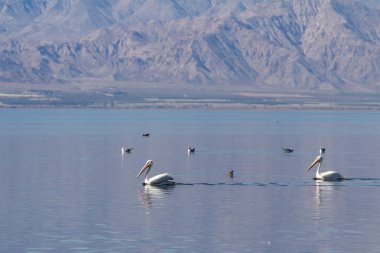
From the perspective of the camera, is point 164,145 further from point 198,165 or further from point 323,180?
point 323,180

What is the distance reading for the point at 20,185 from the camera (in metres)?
74.1

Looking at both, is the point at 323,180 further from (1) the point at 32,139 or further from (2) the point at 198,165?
(1) the point at 32,139

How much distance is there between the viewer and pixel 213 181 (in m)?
78.0

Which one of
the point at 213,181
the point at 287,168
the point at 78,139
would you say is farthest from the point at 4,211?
the point at 78,139

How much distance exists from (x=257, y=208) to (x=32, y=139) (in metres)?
93.3

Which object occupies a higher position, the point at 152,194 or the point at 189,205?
the point at 152,194

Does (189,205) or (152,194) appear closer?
(189,205)

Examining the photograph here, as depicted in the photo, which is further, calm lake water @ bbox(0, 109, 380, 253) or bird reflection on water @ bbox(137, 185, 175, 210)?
bird reflection on water @ bbox(137, 185, 175, 210)

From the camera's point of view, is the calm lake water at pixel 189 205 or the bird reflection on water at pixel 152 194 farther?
the bird reflection on water at pixel 152 194

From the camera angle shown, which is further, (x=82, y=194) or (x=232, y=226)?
(x=82, y=194)

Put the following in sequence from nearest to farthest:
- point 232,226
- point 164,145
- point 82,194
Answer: point 232,226 → point 82,194 → point 164,145

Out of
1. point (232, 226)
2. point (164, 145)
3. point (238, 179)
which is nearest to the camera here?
point (232, 226)

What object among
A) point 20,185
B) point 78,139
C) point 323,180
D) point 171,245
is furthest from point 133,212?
point 78,139

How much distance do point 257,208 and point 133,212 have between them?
6.99 meters
